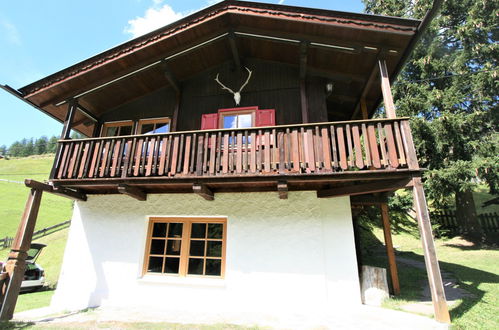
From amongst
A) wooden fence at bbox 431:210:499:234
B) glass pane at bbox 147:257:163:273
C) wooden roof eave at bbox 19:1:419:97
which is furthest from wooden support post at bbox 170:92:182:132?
wooden fence at bbox 431:210:499:234

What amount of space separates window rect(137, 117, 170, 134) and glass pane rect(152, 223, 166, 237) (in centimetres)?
274

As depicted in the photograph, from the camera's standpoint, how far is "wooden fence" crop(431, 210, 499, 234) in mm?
12680

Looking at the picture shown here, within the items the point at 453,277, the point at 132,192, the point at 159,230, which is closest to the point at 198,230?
the point at 159,230

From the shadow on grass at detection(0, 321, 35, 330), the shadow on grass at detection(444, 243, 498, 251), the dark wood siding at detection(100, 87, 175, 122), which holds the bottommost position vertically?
the shadow on grass at detection(0, 321, 35, 330)

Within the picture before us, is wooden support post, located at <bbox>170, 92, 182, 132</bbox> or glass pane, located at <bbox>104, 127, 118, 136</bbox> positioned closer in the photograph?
wooden support post, located at <bbox>170, 92, 182, 132</bbox>

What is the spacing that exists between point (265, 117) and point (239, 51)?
7.36ft

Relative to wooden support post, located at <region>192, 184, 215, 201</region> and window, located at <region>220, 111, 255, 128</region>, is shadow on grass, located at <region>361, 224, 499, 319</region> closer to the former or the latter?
wooden support post, located at <region>192, 184, 215, 201</region>

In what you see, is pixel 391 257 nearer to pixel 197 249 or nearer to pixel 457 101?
pixel 197 249

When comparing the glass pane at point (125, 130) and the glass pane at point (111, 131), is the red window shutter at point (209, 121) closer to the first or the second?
the glass pane at point (125, 130)

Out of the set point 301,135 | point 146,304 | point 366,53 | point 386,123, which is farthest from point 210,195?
point 366,53

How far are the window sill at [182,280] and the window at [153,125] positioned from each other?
397cm

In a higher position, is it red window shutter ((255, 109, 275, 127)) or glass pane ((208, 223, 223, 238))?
red window shutter ((255, 109, 275, 127))

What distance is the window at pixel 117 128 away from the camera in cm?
789

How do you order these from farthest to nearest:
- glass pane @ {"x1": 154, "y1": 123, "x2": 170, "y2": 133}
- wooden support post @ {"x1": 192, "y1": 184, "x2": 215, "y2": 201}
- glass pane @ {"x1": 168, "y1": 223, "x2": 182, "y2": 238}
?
glass pane @ {"x1": 154, "y1": 123, "x2": 170, "y2": 133}
glass pane @ {"x1": 168, "y1": 223, "x2": 182, "y2": 238}
wooden support post @ {"x1": 192, "y1": 184, "x2": 215, "y2": 201}
